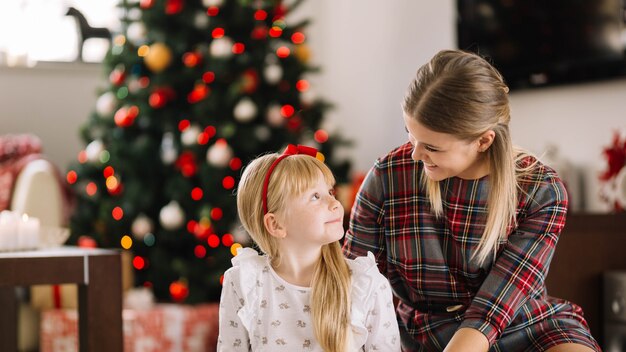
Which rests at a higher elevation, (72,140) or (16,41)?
(16,41)

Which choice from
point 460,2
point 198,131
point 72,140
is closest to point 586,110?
point 460,2

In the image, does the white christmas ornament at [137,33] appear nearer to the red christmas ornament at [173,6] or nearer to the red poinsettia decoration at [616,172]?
the red christmas ornament at [173,6]

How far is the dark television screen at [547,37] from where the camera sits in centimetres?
283

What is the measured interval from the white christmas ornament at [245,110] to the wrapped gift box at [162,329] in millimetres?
795

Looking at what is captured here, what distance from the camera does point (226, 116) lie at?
365 centimetres

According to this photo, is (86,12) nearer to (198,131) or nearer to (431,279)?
(198,131)

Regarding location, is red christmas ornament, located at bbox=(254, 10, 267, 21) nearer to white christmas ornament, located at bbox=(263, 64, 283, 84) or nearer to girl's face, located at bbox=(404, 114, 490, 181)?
white christmas ornament, located at bbox=(263, 64, 283, 84)

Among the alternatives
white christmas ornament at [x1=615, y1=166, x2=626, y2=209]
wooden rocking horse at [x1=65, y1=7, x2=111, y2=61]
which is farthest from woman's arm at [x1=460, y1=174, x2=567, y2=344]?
wooden rocking horse at [x1=65, y1=7, x2=111, y2=61]

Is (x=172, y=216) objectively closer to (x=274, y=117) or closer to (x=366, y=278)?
(x=274, y=117)

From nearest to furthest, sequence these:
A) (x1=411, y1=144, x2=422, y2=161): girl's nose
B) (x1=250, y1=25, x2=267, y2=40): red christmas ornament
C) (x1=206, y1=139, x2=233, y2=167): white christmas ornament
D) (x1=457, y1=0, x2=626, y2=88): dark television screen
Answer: (x1=411, y1=144, x2=422, y2=161): girl's nose, (x1=457, y1=0, x2=626, y2=88): dark television screen, (x1=206, y1=139, x2=233, y2=167): white christmas ornament, (x1=250, y1=25, x2=267, y2=40): red christmas ornament

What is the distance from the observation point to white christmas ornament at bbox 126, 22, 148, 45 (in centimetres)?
377

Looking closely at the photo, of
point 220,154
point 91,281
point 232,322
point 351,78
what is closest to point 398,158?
point 232,322

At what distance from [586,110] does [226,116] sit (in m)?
1.47

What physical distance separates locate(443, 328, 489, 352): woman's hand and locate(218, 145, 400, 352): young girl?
0.11 meters
